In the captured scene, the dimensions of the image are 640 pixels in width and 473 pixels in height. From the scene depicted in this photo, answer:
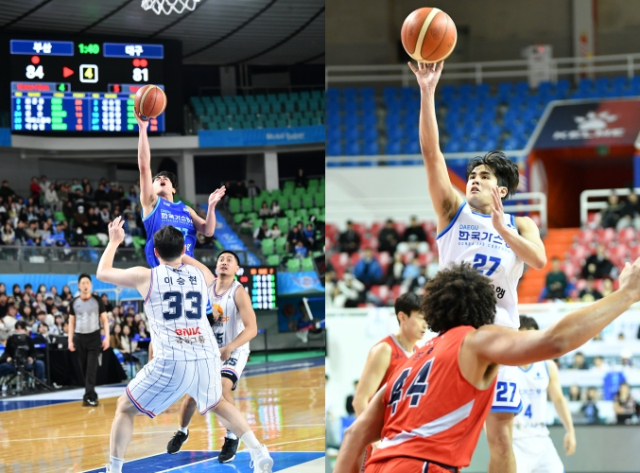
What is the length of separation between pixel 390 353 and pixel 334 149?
1400cm

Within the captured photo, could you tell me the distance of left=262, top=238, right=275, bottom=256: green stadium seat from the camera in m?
20.3

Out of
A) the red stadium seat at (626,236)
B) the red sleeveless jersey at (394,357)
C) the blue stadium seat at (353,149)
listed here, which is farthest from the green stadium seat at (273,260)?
the red sleeveless jersey at (394,357)

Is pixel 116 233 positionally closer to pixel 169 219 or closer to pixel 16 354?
pixel 169 219

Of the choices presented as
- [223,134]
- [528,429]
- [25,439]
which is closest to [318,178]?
[223,134]

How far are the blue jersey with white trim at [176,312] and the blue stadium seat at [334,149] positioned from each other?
13.0 metres

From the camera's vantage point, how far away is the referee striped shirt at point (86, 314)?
34.7 ft

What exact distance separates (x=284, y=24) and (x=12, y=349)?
40.1 ft

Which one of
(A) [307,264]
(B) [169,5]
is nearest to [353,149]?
(A) [307,264]

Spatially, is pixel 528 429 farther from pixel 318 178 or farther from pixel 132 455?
pixel 318 178

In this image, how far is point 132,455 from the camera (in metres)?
7.06

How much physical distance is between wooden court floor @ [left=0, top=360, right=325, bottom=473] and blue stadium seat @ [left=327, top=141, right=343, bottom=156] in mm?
7354

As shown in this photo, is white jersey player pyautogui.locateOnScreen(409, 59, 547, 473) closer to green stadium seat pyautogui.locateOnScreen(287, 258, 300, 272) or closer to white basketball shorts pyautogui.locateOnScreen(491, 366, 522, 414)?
white basketball shorts pyautogui.locateOnScreen(491, 366, 522, 414)

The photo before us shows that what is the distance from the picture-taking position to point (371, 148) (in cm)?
1809

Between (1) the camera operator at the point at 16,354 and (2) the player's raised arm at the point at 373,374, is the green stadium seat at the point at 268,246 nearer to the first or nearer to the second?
(1) the camera operator at the point at 16,354
